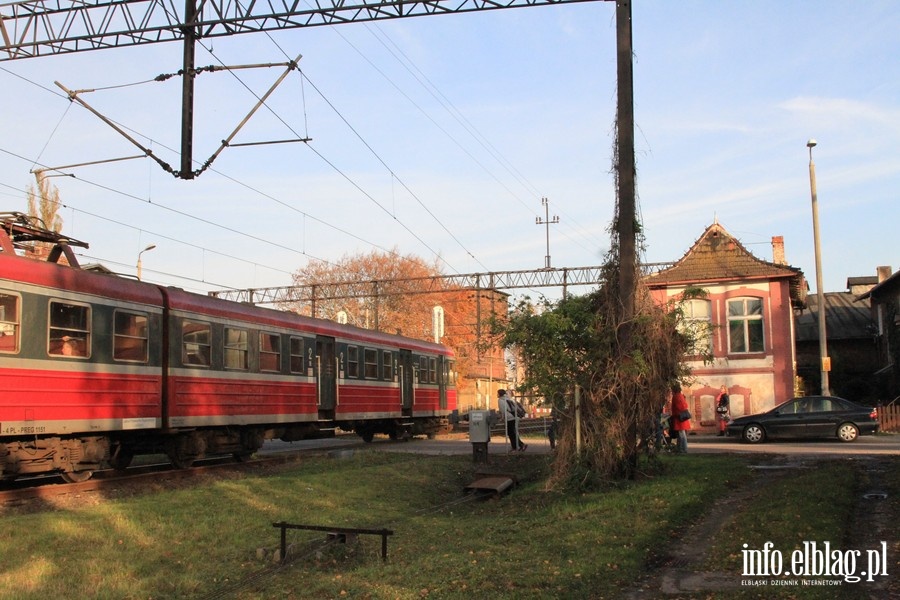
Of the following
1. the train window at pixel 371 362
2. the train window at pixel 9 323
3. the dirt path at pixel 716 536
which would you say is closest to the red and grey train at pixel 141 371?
the train window at pixel 9 323

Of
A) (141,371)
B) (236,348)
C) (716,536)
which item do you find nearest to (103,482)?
(141,371)

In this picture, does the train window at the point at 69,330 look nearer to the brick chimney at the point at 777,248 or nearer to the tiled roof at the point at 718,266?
the tiled roof at the point at 718,266

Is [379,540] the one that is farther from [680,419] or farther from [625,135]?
[680,419]

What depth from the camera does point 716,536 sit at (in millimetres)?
9094

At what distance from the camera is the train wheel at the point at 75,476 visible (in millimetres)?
14747

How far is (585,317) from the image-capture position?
1351 cm

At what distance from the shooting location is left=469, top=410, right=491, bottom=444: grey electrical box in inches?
699

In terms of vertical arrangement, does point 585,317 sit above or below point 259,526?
above

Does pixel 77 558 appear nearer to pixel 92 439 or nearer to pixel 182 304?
pixel 92 439

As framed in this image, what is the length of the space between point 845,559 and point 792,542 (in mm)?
638

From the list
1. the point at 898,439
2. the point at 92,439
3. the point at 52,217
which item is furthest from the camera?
the point at 52,217

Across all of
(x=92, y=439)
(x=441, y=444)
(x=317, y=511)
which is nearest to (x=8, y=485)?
(x=92, y=439)

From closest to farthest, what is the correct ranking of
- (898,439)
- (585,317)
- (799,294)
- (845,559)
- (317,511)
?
1. (845,559)
2. (317,511)
3. (585,317)
4. (898,439)
5. (799,294)

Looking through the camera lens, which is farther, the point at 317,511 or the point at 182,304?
the point at 182,304
